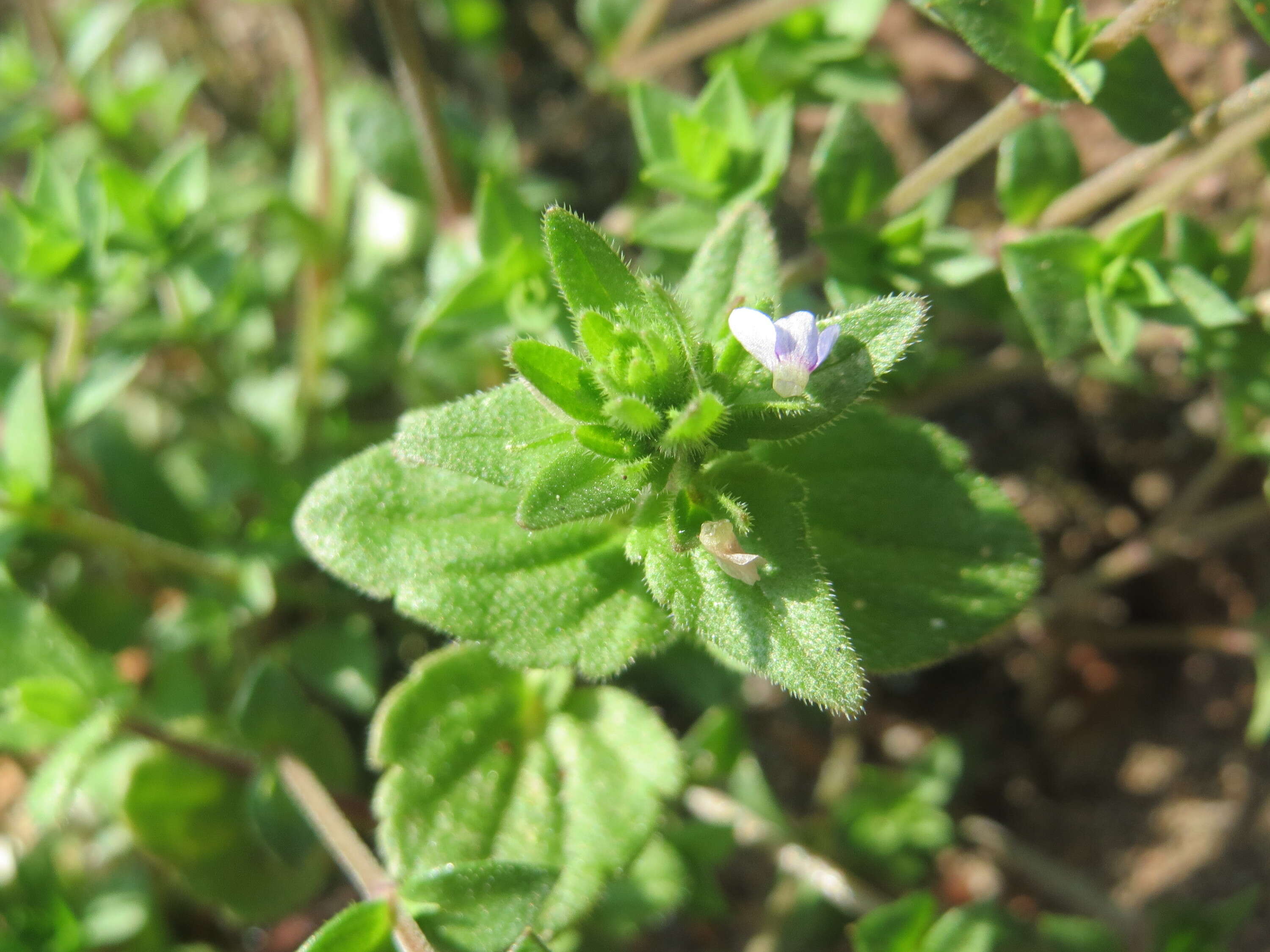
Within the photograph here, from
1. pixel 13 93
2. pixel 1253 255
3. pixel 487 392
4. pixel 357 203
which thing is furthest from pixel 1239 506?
pixel 13 93

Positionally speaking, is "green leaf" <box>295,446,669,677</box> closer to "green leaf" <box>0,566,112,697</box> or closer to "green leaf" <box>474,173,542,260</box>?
"green leaf" <box>474,173,542,260</box>

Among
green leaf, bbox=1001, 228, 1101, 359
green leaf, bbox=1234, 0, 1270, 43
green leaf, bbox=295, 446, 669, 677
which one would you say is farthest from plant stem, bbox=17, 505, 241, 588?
green leaf, bbox=1234, 0, 1270, 43

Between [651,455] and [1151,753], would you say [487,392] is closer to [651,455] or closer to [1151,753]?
[651,455]

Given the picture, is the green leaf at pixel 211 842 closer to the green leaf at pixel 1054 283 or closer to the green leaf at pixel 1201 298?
the green leaf at pixel 1054 283

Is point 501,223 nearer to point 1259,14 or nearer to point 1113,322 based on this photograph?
point 1113,322

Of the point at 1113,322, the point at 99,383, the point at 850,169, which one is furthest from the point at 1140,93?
the point at 99,383

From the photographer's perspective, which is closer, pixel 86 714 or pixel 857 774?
pixel 86 714

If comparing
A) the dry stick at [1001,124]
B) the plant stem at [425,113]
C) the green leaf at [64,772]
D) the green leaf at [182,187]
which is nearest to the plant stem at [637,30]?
the plant stem at [425,113]
